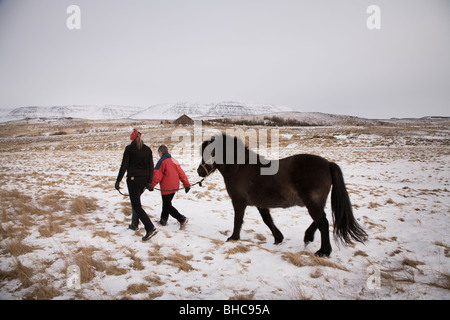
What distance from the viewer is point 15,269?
3031 mm

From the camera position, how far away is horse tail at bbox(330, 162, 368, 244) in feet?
12.4

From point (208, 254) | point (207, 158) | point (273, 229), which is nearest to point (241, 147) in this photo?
point (207, 158)

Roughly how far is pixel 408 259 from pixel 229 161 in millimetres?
3513

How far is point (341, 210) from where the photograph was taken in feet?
12.6

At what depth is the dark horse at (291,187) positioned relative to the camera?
368cm

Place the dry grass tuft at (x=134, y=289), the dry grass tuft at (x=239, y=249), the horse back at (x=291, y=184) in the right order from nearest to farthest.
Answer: the dry grass tuft at (x=134, y=289) < the horse back at (x=291, y=184) < the dry grass tuft at (x=239, y=249)

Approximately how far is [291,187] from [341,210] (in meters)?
1.04

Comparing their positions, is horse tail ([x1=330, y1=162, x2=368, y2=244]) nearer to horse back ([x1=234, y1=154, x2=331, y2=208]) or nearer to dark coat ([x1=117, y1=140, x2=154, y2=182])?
horse back ([x1=234, y1=154, x2=331, y2=208])

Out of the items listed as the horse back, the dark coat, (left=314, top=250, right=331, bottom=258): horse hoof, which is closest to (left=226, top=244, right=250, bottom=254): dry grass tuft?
the horse back

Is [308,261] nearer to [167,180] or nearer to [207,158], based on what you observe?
[207,158]

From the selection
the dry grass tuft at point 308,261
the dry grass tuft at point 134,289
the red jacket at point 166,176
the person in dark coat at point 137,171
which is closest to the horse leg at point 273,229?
the dry grass tuft at point 308,261

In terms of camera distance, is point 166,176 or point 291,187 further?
point 166,176

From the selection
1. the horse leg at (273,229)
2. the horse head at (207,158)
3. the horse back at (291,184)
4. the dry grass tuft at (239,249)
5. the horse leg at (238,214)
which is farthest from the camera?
the horse head at (207,158)

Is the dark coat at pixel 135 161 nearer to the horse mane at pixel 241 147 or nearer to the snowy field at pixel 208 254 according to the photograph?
the snowy field at pixel 208 254
